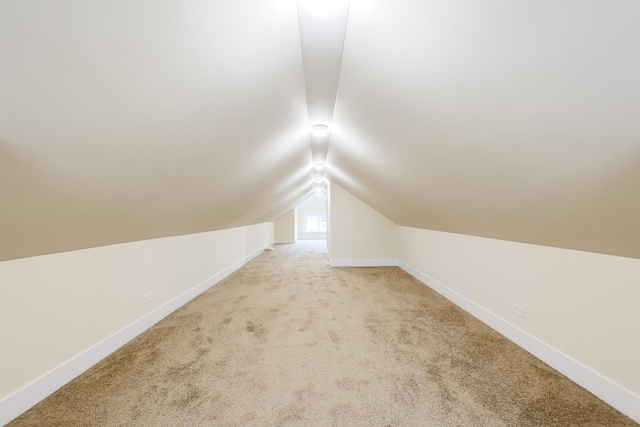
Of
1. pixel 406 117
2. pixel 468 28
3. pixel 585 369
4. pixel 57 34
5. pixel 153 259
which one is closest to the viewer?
pixel 57 34

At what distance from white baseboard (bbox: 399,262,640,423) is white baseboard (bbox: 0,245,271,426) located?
368cm

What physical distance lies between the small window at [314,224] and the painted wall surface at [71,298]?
1028 cm

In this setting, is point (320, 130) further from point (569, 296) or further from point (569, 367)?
point (569, 367)

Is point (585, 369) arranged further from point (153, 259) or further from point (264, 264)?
point (264, 264)

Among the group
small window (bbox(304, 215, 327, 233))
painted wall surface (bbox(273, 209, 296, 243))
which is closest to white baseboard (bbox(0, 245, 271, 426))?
painted wall surface (bbox(273, 209, 296, 243))

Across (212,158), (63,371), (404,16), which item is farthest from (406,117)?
(63,371)

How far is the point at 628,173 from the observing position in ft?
3.59

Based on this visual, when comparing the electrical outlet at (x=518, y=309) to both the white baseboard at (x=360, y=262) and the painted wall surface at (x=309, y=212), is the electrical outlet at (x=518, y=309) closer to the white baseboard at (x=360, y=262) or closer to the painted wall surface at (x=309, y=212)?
the white baseboard at (x=360, y=262)

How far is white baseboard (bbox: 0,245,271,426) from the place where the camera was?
1.61 meters

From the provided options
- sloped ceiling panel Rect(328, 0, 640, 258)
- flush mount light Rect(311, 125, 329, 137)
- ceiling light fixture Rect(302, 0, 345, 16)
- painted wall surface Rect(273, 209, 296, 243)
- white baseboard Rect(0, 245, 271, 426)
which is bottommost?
white baseboard Rect(0, 245, 271, 426)

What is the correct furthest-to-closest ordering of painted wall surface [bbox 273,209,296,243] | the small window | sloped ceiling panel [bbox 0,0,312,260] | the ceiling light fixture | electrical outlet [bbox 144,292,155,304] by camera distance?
1. the small window
2. painted wall surface [bbox 273,209,296,243]
3. electrical outlet [bbox 144,292,155,304]
4. the ceiling light fixture
5. sloped ceiling panel [bbox 0,0,312,260]

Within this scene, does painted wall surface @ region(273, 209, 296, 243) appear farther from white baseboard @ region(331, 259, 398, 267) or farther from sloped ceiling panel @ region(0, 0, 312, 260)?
sloped ceiling panel @ region(0, 0, 312, 260)

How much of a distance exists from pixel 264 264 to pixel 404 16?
6234mm

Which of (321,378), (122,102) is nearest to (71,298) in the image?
(122,102)
